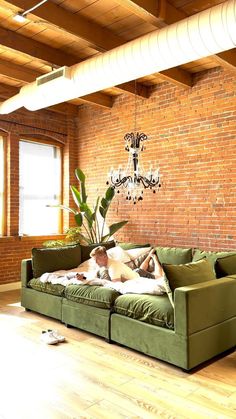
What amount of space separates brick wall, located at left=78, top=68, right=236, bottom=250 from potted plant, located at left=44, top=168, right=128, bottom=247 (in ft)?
1.04

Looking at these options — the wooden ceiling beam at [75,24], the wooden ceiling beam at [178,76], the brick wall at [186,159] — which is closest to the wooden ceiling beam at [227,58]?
the brick wall at [186,159]

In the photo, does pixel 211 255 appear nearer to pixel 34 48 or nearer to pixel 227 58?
pixel 227 58

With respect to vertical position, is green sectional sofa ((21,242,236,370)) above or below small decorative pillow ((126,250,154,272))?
below

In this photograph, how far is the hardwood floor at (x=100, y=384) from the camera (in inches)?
97.7

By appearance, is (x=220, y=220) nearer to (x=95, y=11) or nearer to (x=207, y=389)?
(x=207, y=389)

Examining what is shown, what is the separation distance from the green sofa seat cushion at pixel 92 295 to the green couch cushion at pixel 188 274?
793 mm

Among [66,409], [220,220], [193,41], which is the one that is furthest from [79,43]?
[66,409]

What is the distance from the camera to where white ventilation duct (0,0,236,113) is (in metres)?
2.90

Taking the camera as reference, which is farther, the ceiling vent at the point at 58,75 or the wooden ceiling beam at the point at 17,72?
the wooden ceiling beam at the point at 17,72

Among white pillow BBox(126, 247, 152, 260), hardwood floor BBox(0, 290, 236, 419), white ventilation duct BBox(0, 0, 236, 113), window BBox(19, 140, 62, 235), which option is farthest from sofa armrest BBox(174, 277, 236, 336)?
window BBox(19, 140, 62, 235)

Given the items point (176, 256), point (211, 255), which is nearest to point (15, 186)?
point (176, 256)

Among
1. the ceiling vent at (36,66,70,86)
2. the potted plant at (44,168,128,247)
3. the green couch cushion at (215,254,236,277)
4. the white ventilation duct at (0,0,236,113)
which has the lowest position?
the green couch cushion at (215,254,236,277)

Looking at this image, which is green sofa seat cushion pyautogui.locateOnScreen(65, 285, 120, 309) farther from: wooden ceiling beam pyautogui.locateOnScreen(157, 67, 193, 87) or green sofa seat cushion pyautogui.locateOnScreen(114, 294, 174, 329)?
wooden ceiling beam pyautogui.locateOnScreen(157, 67, 193, 87)

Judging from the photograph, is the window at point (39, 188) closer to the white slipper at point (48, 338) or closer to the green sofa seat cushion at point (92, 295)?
the green sofa seat cushion at point (92, 295)
